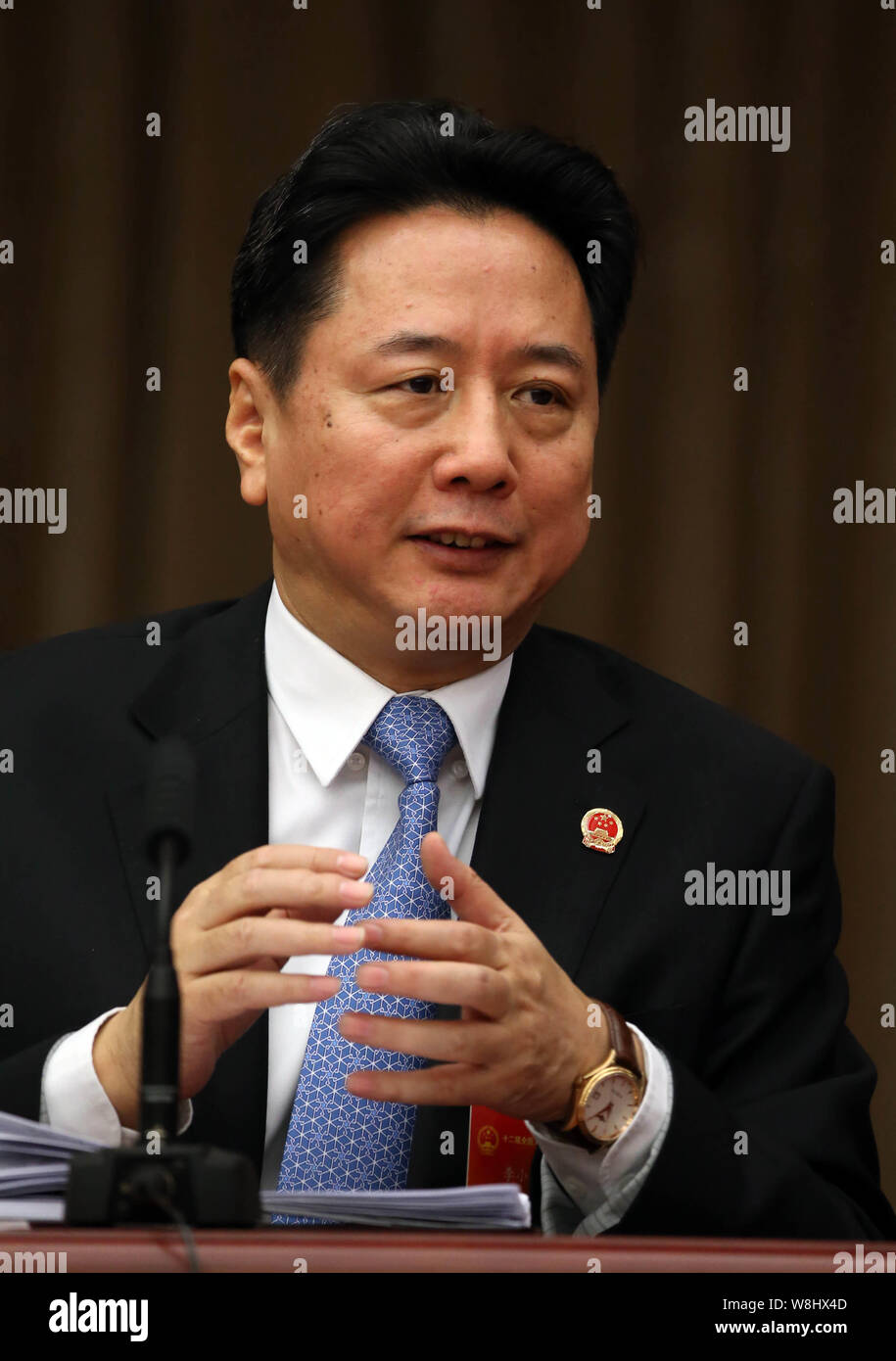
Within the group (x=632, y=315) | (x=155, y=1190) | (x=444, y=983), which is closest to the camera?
(x=155, y=1190)

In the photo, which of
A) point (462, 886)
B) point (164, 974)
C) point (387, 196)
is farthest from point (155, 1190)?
point (387, 196)

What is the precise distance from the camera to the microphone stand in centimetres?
91

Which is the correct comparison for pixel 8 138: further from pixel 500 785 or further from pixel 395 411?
pixel 500 785

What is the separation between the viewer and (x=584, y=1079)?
1.33 m

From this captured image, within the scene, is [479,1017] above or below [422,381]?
below

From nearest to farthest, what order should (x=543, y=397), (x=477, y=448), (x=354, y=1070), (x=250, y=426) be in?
(x=354, y=1070) → (x=477, y=448) → (x=543, y=397) → (x=250, y=426)

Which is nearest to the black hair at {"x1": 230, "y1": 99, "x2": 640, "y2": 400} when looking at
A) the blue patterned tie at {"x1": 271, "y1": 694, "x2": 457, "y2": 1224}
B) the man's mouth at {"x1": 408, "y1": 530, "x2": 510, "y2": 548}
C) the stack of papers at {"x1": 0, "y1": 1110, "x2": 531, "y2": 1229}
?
the man's mouth at {"x1": 408, "y1": 530, "x2": 510, "y2": 548}

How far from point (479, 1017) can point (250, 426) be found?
80cm

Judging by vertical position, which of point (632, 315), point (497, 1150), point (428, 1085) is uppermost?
point (632, 315)

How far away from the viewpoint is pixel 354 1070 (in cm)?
151

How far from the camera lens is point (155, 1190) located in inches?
35.5

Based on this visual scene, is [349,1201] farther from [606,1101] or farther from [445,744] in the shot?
[445,744]

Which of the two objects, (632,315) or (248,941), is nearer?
(248,941)

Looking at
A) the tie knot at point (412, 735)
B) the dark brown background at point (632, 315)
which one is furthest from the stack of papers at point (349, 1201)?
the dark brown background at point (632, 315)
